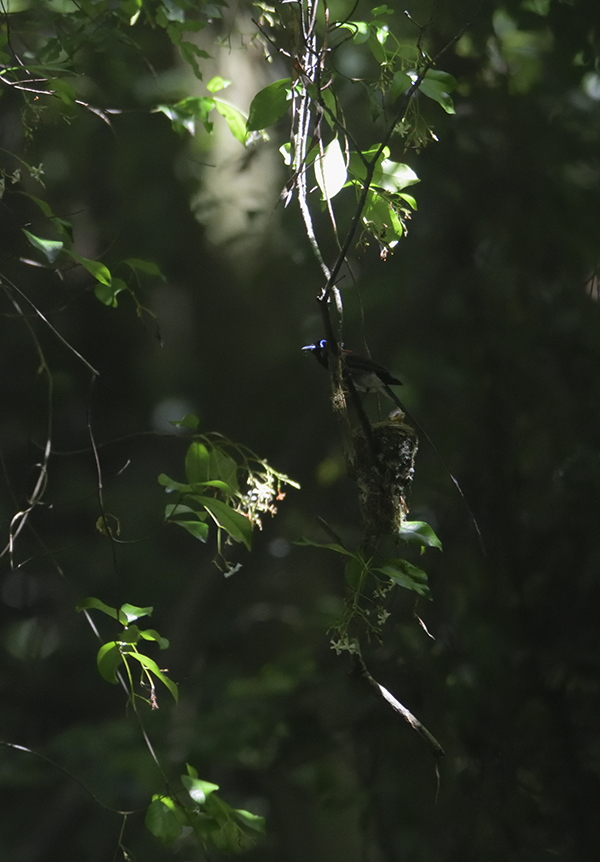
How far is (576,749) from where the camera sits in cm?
179

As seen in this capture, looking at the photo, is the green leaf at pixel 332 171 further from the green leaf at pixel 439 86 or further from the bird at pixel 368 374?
the bird at pixel 368 374

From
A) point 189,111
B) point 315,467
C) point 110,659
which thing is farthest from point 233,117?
point 315,467

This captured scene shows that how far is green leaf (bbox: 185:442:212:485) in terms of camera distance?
0.95m

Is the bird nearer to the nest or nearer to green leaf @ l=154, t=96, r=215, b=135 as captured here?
the nest

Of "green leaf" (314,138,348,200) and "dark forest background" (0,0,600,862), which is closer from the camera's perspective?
"green leaf" (314,138,348,200)

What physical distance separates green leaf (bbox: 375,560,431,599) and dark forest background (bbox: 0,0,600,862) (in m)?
0.85

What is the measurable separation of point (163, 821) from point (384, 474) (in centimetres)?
50

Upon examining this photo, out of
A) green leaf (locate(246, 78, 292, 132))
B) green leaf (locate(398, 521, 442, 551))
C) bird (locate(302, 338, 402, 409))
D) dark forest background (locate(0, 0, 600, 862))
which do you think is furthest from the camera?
dark forest background (locate(0, 0, 600, 862))

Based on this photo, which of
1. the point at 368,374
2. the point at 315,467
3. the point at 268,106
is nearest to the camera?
the point at 268,106

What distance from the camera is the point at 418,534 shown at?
92 centimetres

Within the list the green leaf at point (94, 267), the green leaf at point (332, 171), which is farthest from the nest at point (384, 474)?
A: the green leaf at point (94, 267)

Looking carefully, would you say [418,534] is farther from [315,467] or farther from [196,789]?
[315,467]

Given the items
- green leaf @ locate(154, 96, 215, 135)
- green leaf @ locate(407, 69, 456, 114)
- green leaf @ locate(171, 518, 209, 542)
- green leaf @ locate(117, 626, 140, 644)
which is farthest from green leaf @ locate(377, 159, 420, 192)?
green leaf @ locate(117, 626, 140, 644)

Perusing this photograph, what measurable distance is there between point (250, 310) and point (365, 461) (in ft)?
5.00
